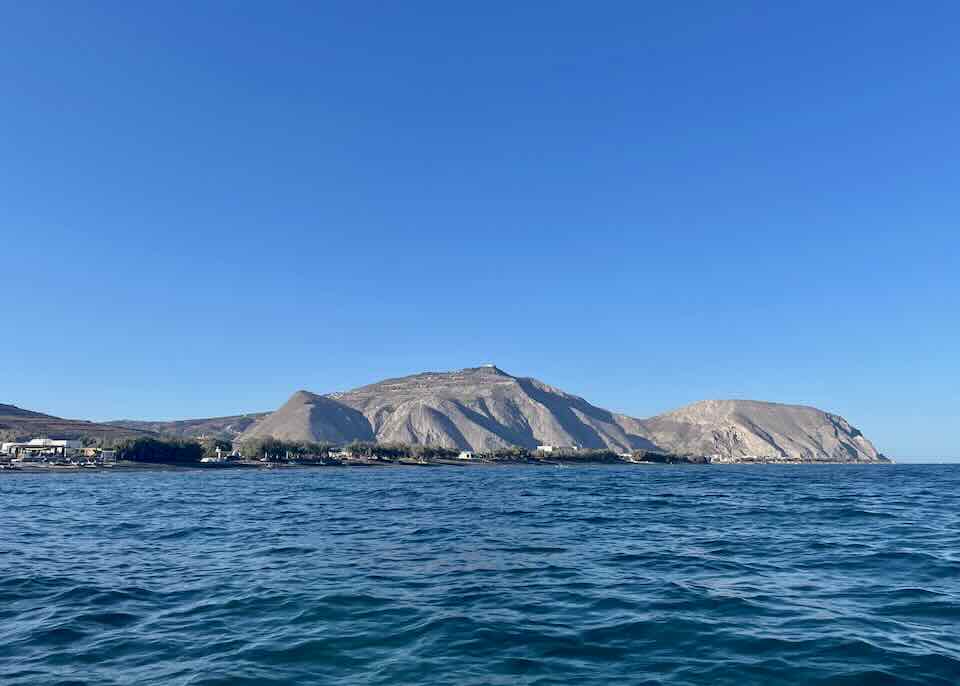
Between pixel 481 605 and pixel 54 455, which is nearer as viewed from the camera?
pixel 481 605

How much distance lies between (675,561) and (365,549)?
13783mm

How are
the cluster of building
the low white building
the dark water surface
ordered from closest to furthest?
the dark water surface → the cluster of building → the low white building

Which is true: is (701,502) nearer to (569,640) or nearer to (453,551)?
(453,551)

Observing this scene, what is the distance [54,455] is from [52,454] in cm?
114

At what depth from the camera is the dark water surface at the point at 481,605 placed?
13.3 metres

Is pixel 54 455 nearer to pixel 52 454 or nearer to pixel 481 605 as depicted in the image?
pixel 52 454

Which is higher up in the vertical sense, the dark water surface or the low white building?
the low white building

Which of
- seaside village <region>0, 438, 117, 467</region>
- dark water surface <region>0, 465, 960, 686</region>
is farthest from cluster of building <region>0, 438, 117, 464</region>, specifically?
dark water surface <region>0, 465, 960, 686</region>

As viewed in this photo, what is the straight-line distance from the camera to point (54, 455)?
168750mm

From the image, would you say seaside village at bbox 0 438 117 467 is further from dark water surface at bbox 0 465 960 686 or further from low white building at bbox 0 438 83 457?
dark water surface at bbox 0 465 960 686

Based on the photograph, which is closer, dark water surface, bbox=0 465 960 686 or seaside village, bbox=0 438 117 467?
dark water surface, bbox=0 465 960 686

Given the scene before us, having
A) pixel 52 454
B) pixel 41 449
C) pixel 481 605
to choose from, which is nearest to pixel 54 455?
pixel 52 454

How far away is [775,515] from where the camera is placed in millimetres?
47094

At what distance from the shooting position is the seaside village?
156125 mm
